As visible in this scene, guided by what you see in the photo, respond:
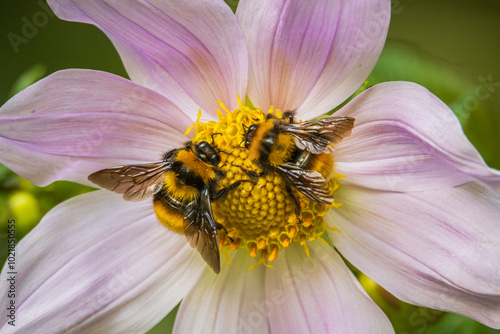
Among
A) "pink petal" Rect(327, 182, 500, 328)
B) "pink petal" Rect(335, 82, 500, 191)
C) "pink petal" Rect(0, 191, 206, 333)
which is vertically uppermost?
"pink petal" Rect(335, 82, 500, 191)

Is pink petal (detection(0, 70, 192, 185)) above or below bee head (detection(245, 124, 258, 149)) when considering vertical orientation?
below

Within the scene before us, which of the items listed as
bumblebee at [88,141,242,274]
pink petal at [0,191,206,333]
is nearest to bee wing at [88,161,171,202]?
bumblebee at [88,141,242,274]

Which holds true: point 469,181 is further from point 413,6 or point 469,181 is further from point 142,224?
point 413,6

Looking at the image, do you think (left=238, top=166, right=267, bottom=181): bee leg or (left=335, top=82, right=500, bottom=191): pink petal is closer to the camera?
(left=335, top=82, right=500, bottom=191): pink petal

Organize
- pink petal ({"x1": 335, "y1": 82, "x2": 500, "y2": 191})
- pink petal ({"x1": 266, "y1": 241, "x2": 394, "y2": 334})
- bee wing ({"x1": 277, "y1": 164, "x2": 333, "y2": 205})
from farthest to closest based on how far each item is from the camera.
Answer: pink petal ({"x1": 266, "y1": 241, "x2": 394, "y2": 334}) < bee wing ({"x1": 277, "y1": 164, "x2": 333, "y2": 205}) < pink petal ({"x1": 335, "y1": 82, "x2": 500, "y2": 191})

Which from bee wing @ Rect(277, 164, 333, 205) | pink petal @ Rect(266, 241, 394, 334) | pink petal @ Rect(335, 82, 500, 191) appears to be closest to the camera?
pink petal @ Rect(335, 82, 500, 191)

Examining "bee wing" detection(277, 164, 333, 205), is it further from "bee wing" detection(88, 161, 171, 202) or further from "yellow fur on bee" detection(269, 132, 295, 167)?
"bee wing" detection(88, 161, 171, 202)

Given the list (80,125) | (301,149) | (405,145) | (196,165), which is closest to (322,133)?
(301,149)

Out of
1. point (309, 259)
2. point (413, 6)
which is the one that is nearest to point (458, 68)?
point (413, 6)
